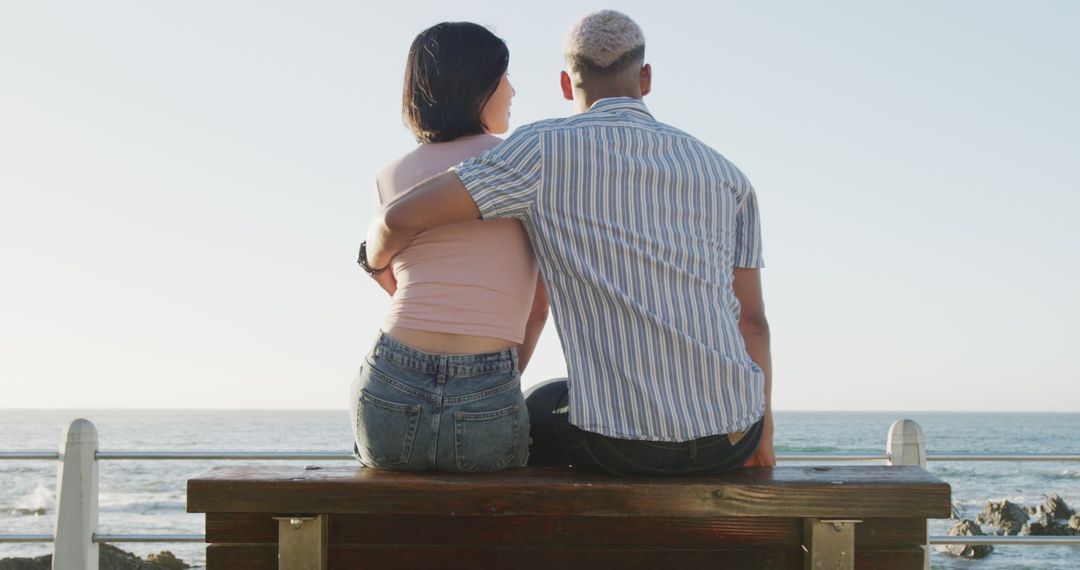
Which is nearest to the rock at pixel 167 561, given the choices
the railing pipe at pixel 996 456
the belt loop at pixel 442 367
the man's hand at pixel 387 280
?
the railing pipe at pixel 996 456

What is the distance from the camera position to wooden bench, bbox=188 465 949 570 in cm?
190

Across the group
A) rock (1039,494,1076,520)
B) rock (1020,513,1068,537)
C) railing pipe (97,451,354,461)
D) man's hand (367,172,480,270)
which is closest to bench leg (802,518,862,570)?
man's hand (367,172,480,270)

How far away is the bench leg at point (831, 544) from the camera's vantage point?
1.91 metres

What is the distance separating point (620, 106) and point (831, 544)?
0.98 meters

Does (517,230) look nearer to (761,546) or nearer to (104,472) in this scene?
(761,546)

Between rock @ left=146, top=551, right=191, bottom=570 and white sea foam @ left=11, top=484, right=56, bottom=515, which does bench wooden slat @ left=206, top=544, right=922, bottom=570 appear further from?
white sea foam @ left=11, top=484, right=56, bottom=515

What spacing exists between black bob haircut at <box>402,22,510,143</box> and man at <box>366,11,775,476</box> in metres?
0.29

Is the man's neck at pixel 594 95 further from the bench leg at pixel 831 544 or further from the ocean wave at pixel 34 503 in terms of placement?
the ocean wave at pixel 34 503

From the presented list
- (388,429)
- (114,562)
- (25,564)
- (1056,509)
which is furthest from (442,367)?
(1056,509)

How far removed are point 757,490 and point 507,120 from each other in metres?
1.08

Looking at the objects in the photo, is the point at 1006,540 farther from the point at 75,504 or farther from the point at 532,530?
the point at 75,504

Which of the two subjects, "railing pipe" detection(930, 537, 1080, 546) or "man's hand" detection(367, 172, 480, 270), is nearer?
"man's hand" detection(367, 172, 480, 270)

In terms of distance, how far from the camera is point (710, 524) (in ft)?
6.33

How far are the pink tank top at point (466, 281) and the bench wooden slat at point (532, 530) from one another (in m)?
0.41
